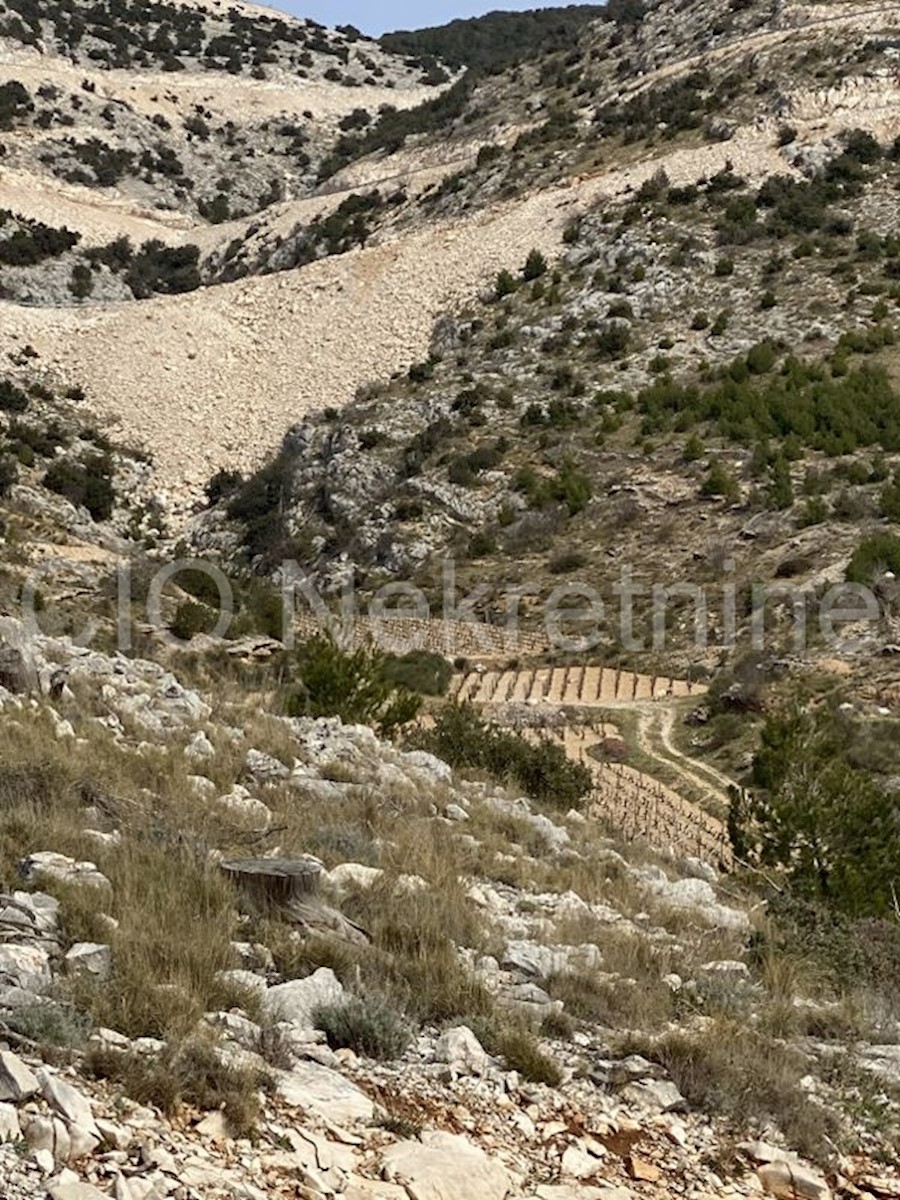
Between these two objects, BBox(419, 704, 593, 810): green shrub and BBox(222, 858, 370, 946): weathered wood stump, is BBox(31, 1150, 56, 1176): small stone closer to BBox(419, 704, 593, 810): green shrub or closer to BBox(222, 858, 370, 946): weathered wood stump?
BBox(222, 858, 370, 946): weathered wood stump

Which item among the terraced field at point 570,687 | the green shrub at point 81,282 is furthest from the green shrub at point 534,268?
the terraced field at point 570,687

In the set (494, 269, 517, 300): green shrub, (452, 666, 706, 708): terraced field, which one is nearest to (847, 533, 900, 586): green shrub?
(452, 666, 706, 708): terraced field

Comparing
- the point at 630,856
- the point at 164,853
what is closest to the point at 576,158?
the point at 630,856

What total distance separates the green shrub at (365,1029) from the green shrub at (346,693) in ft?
29.9

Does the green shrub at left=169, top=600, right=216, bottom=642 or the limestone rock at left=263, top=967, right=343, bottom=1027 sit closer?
the limestone rock at left=263, top=967, right=343, bottom=1027

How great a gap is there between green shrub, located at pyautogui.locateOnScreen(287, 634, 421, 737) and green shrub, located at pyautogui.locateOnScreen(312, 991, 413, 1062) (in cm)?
912

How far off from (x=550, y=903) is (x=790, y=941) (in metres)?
1.31

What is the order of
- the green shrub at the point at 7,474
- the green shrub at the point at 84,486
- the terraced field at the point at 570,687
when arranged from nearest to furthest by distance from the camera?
1. the terraced field at the point at 570,687
2. the green shrub at the point at 7,474
3. the green shrub at the point at 84,486

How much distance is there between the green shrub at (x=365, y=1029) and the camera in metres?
4.52

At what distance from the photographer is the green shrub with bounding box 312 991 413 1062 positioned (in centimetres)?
452

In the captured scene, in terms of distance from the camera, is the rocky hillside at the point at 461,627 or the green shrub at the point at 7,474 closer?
the rocky hillside at the point at 461,627

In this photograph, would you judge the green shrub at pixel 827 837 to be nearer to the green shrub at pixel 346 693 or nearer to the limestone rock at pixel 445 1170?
the green shrub at pixel 346 693

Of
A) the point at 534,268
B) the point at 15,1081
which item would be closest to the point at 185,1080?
the point at 15,1081

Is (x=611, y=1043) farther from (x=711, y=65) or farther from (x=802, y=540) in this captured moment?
(x=711, y=65)
